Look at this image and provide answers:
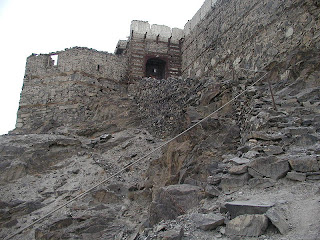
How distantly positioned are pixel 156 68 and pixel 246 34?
24.5 feet

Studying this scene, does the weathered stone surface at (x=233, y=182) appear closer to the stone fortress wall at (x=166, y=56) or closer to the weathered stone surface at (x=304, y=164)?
the weathered stone surface at (x=304, y=164)

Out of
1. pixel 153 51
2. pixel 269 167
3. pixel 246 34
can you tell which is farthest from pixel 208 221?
pixel 153 51

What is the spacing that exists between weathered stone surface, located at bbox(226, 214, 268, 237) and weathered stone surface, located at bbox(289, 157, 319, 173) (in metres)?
1.42

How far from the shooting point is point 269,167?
5.30 metres

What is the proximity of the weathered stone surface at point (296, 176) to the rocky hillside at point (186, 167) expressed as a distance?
22 millimetres

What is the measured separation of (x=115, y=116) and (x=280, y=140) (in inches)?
333

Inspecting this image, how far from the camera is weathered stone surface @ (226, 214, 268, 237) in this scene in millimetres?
3939

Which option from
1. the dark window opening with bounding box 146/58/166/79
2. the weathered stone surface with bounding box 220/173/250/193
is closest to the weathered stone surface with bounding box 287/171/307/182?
the weathered stone surface with bounding box 220/173/250/193

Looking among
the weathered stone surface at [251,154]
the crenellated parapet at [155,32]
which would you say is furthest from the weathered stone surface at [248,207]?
the crenellated parapet at [155,32]

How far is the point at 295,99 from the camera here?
7723 millimetres

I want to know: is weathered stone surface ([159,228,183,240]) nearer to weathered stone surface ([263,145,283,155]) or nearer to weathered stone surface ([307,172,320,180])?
weathered stone surface ([307,172,320,180])

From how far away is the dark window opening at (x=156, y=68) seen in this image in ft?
64.4

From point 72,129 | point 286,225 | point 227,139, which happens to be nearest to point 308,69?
point 227,139

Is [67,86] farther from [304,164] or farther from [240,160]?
Result: [304,164]
